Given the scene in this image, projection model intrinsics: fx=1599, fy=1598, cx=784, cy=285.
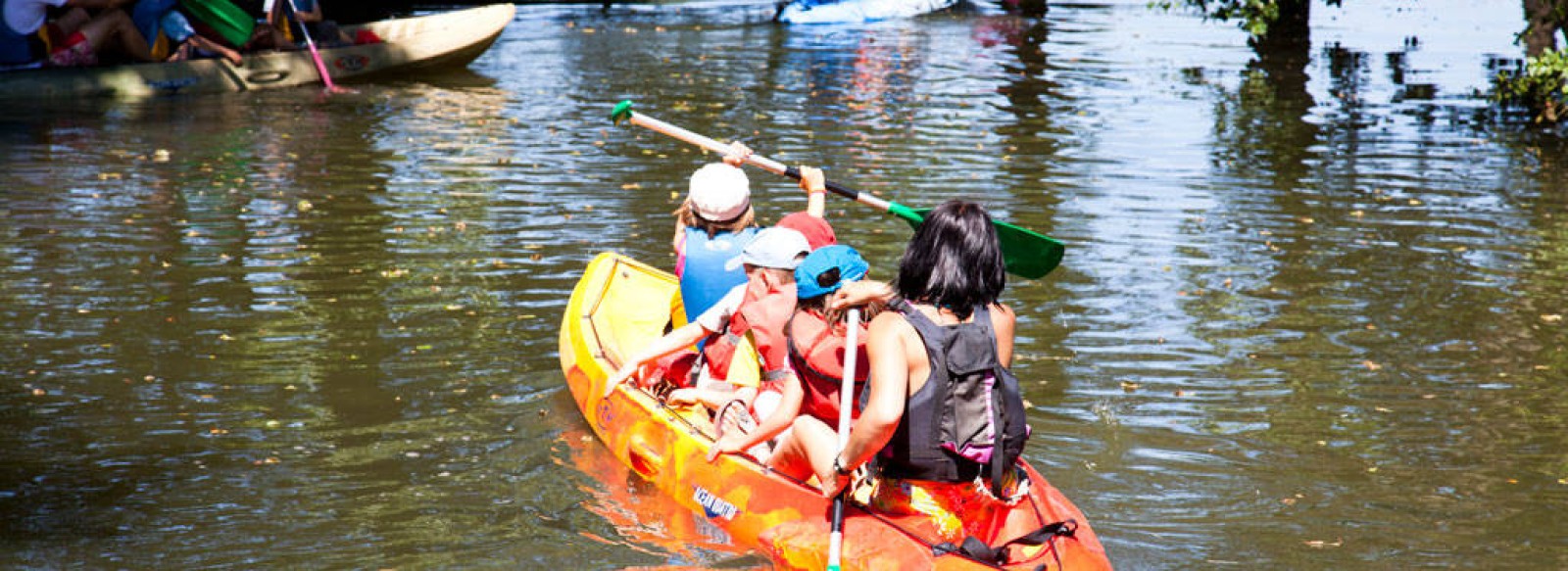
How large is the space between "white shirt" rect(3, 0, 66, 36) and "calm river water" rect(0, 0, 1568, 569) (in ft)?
3.53

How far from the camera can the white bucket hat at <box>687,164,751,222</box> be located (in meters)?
6.81

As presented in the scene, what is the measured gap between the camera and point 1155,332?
9.12m

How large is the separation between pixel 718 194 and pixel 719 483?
4.35 ft

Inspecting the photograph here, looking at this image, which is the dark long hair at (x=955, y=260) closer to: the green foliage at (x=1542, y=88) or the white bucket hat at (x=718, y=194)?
the white bucket hat at (x=718, y=194)

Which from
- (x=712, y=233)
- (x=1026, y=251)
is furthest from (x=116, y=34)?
(x=1026, y=251)

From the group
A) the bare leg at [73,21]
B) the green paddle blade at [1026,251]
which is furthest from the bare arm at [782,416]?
the bare leg at [73,21]

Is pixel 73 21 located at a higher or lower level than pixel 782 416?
higher

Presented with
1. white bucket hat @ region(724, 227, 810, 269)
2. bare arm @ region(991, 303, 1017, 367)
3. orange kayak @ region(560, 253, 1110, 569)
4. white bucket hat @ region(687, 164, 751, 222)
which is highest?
white bucket hat @ region(687, 164, 751, 222)

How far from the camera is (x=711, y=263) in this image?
22.5ft

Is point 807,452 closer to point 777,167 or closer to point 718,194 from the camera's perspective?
point 718,194

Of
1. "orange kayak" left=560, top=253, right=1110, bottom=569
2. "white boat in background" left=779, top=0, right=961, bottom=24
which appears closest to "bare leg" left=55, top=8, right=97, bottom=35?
"orange kayak" left=560, top=253, right=1110, bottom=569

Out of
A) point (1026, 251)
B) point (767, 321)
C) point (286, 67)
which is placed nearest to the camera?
point (767, 321)

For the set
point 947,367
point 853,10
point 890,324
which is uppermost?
point 853,10

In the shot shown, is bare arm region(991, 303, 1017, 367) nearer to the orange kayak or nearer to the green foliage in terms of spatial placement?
the orange kayak
